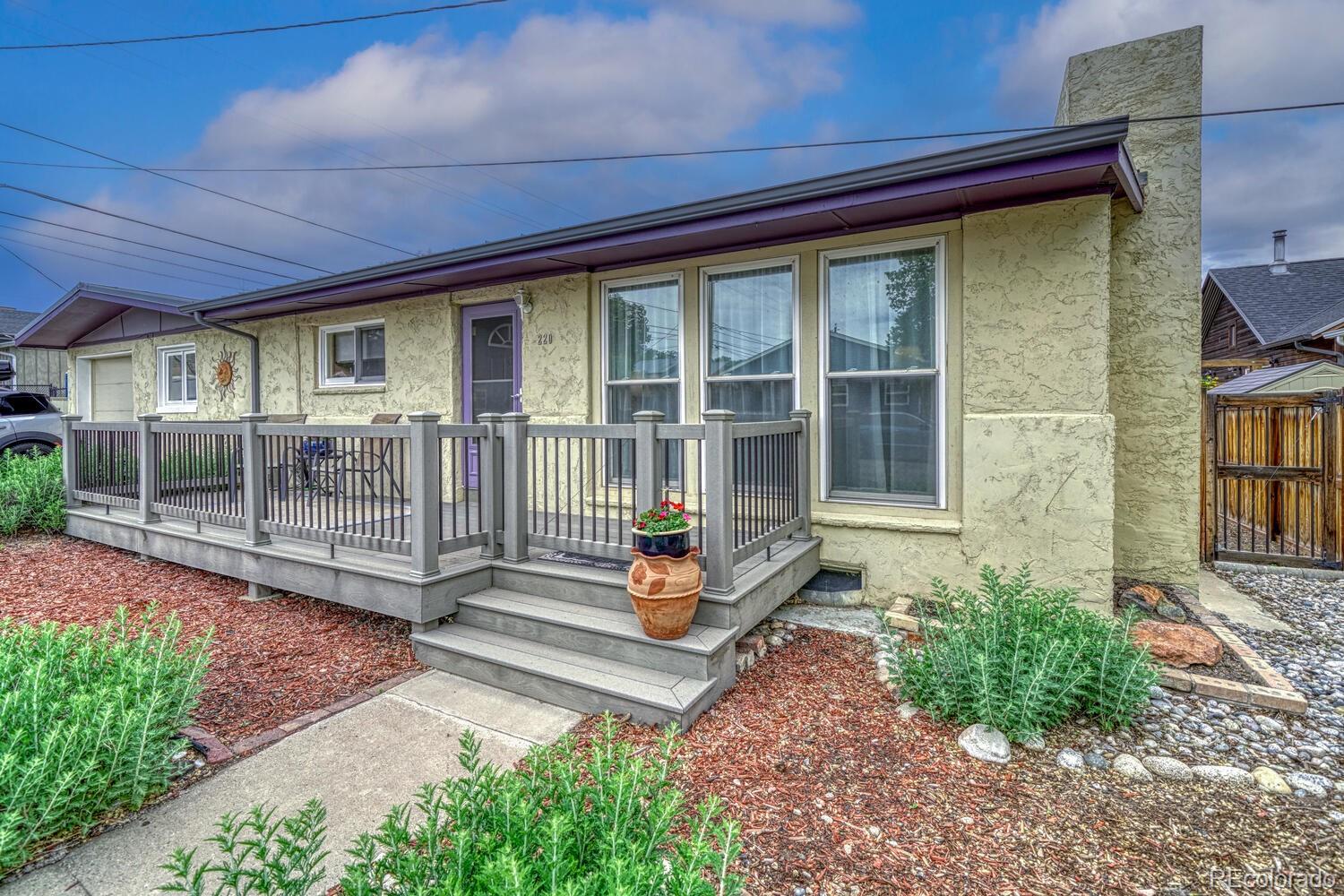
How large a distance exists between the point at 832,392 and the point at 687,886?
3816 mm

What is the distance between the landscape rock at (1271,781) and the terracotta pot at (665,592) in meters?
2.41

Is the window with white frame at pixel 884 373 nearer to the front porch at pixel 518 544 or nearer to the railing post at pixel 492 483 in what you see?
the front porch at pixel 518 544

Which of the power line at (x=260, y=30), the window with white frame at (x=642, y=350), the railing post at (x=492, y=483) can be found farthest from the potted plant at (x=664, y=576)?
the power line at (x=260, y=30)

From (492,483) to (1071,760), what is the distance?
3373 millimetres

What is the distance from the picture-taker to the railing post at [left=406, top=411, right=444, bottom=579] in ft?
11.6

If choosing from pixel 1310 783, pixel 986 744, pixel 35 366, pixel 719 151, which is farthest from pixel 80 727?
pixel 35 366

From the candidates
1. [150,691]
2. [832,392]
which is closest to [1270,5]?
[832,392]

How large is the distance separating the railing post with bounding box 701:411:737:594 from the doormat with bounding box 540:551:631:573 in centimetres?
64

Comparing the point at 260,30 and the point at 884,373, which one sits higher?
the point at 260,30

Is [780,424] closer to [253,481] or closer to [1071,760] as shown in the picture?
[1071,760]

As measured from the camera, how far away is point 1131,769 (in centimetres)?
252

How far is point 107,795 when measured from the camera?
213 centimetres

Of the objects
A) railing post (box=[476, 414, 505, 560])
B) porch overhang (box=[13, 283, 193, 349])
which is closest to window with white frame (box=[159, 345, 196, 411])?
porch overhang (box=[13, 283, 193, 349])

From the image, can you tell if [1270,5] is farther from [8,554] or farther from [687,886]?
[8,554]
